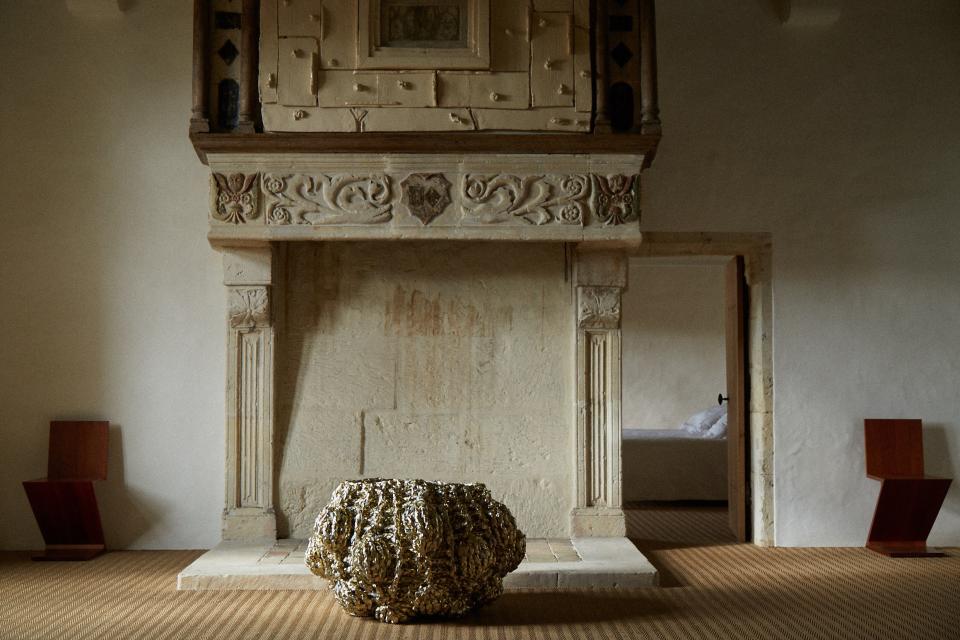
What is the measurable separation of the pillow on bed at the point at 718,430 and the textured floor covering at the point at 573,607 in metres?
3.14

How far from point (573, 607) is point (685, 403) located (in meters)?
7.16

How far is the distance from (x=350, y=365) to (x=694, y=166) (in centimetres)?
242

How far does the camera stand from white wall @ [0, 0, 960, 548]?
602 centimetres

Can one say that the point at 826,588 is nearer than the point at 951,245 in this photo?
Yes

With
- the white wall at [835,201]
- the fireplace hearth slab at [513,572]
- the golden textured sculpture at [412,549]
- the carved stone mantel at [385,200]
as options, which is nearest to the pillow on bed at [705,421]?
the white wall at [835,201]

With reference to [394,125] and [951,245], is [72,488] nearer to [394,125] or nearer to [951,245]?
[394,125]

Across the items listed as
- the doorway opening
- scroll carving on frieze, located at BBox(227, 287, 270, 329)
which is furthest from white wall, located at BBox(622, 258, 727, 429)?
scroll carving on frieze, located at BBox(227, 287, 270, 329)

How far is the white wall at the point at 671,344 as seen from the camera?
11367 mm

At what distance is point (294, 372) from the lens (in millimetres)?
5887

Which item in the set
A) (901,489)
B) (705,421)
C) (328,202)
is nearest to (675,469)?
(705,421)

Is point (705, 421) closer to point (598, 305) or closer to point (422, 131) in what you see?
point (598, 305)

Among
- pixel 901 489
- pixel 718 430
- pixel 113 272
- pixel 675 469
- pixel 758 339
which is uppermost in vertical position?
pixel 113 272

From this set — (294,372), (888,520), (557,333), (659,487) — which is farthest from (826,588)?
(659,487)

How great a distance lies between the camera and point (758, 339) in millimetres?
6281
